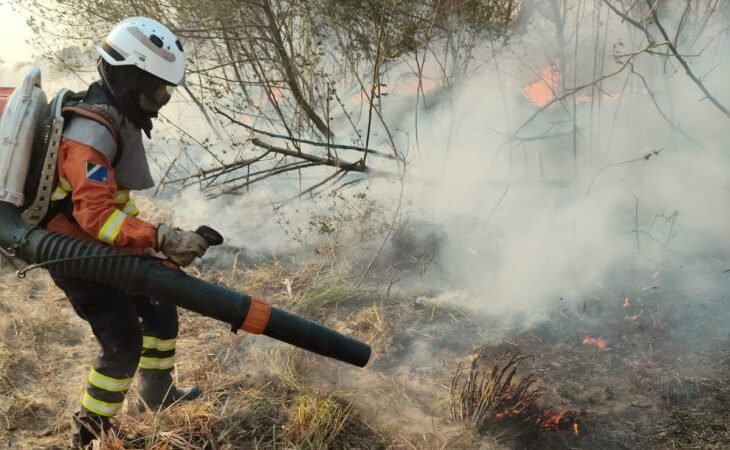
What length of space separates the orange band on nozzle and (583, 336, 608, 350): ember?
227 cm

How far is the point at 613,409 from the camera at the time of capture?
10.4 feet

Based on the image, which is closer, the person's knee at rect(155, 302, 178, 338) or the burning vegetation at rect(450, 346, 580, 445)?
the burning vegetation at rect(450, 346, 580, 445)

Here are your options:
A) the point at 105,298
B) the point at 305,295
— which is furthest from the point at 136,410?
the point at 305,295

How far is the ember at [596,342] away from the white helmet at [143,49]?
9.84 feet

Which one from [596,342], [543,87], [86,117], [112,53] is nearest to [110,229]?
[86,117]

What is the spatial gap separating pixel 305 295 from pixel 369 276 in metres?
0.66

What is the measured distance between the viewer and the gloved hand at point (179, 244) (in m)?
2.57

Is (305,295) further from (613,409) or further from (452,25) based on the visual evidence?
(452,25)

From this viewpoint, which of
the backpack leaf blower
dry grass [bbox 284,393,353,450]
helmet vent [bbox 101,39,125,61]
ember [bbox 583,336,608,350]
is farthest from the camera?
ember [bbox 583,336,608,350]

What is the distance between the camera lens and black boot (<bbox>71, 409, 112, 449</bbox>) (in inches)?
114

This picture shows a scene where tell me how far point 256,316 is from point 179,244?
475 mm

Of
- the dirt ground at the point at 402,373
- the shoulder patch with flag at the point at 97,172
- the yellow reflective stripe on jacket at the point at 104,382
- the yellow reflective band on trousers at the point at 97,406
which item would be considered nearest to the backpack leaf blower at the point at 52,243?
the shoulder patch with flag at the point at 97,172

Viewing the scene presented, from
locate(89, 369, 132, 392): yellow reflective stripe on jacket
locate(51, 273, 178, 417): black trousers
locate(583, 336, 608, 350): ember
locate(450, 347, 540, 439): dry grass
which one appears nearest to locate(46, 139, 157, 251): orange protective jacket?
locate(51, 273, 178, 417): black trousers

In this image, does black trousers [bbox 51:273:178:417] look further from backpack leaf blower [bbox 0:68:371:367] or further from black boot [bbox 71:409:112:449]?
backpack leaf blower [bbox 0:68:371:367]
